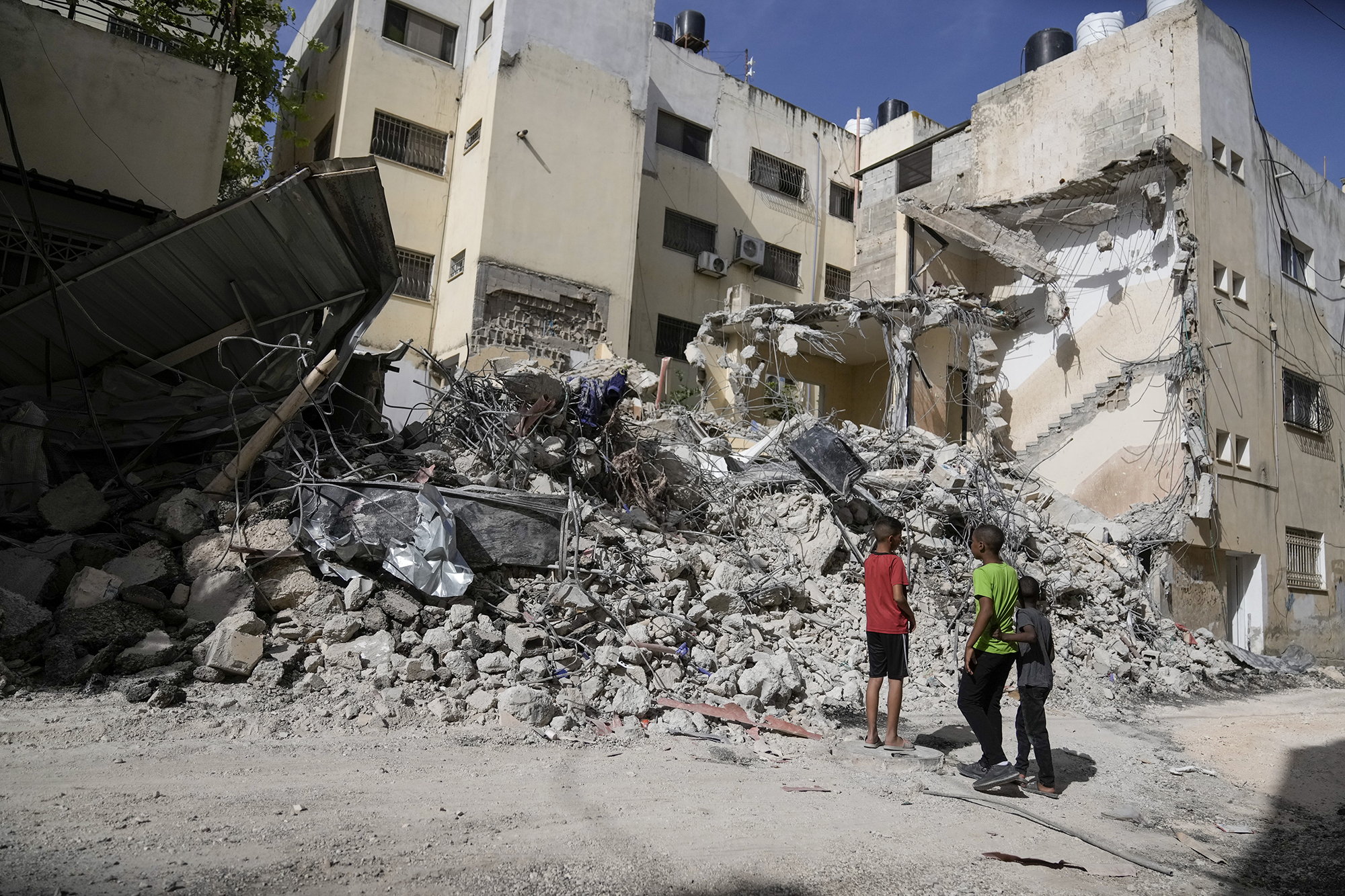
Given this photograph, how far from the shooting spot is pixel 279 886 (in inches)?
104

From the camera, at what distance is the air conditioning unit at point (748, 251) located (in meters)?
19.8

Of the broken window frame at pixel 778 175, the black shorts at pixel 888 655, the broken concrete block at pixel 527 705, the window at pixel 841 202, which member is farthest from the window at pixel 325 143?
the black shorts at pixel 888 655

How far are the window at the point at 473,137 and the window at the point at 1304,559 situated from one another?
16.4m

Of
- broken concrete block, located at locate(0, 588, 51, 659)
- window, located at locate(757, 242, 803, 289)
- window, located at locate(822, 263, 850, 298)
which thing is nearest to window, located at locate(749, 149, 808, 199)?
Result: window, located at locate(757, 242, 803, 289)

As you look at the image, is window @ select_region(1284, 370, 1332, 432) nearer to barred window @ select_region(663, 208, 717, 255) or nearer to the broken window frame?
the broken window frame

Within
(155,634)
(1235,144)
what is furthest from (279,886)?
(1235,144)

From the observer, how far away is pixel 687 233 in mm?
19562

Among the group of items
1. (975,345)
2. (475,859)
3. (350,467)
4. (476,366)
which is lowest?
(475,859)

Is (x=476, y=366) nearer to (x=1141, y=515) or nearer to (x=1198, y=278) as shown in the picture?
(x=1141, y=515)

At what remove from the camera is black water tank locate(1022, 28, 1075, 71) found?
1830 centimetres

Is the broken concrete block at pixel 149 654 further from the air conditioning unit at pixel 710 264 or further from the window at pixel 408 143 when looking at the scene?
the air conditioning unit at pixel 710 264

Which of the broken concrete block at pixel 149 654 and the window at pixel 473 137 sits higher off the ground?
the window at pixel 473 137

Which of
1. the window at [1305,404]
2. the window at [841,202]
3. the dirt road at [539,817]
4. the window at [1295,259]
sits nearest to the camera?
the dirt road at [539,817]

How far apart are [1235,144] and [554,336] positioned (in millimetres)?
12748
